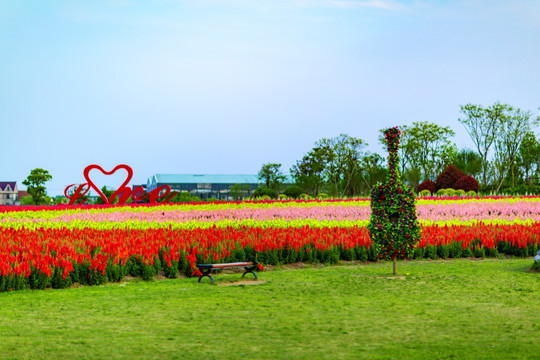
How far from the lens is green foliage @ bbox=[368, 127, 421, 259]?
1117 centimetres

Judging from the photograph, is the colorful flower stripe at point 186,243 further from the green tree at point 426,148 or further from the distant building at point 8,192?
the distant building at point 8,192

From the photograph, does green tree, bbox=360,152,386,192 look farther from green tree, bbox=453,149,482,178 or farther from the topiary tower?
the topiary tower

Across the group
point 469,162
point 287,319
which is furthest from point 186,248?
point 469,162

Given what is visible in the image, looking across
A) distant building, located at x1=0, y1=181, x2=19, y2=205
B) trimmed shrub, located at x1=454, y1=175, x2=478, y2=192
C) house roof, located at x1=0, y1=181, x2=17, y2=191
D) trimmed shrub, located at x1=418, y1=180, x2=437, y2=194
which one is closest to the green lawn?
trimmed shrub, located at x1=454, y1=175, x2=478, y2=192

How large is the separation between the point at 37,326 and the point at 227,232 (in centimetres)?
704

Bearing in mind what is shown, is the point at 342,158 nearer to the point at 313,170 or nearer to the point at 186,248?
the point at 313,170

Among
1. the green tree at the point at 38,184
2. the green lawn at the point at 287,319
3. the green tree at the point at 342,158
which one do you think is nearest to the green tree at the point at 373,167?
the green tree at the point at 342,158

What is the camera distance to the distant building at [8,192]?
92000 mm

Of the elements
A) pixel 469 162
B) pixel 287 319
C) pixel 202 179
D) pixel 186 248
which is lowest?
pixel 287 319

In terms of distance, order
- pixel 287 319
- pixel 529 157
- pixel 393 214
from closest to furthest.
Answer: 1. pixel 287 319
2. pixel 393 214
3. pixel 529 157

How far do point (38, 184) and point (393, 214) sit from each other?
42.0 m

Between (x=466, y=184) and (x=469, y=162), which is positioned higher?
(x=469, y=162)

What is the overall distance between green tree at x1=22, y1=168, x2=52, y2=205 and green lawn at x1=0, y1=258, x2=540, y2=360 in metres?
39.9

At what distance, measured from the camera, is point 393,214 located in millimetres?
11281
